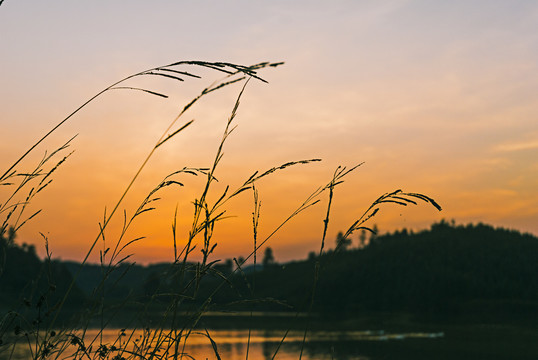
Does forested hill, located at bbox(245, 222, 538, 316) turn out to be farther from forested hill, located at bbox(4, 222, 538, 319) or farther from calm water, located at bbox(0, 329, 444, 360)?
calm water, located at bbox(0, 329, 444, 360)

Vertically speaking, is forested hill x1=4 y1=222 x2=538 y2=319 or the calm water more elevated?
forested hill x1=4 y1=222 x2=538 y2=319

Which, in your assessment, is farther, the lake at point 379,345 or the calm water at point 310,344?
the lake at point 379,345

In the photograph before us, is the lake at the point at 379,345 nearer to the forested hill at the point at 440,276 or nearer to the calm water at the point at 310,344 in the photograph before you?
the calm water at the point at 310,344

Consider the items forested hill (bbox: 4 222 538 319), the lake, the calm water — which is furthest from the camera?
forested hill (bbox: 4 222 538 319)

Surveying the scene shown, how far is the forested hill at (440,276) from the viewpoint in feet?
218

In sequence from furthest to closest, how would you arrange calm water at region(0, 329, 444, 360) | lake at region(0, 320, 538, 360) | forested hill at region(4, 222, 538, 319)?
1. forested hill at region(4, 222, 538, 319)
2. lake at region(0, 320, 538, 360)
3. calm water at region(0, 329, 444, 360)

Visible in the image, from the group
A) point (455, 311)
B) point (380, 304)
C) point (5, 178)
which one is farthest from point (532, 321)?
point (5, 178)

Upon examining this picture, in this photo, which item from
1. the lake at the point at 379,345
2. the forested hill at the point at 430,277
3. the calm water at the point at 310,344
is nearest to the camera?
the calm water at the point at 310,344

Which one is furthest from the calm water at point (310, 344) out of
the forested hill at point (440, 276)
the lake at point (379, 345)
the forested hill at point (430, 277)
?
the forested hill at point (440, 276)

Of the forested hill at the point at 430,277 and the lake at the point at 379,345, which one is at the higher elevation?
the forested hill at the point at 430,277

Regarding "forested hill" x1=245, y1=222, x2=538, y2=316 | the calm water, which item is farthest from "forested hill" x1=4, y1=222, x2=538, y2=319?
the calm water

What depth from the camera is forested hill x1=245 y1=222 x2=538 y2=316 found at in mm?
66562

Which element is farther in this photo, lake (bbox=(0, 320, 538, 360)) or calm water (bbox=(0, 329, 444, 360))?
lake (bbox=(0, 320, 538, 360))

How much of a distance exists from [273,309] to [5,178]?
95.8 metres
